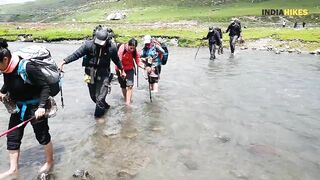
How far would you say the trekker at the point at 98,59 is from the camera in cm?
1084

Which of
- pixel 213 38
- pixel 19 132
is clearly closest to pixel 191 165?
pixel 19 132

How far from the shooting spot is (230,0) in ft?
464

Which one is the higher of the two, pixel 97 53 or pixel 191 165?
pixel 97 53

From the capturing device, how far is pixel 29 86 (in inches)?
293

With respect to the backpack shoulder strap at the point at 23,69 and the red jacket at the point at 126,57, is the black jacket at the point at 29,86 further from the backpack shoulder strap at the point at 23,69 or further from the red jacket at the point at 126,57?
the red jacket at the point at 126,57

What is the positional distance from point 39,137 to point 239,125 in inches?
235

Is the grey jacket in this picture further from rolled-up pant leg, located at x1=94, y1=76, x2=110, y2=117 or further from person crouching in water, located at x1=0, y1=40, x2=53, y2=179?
person crouching in water, located at x1=0, y1=40, x2=53, y2=179

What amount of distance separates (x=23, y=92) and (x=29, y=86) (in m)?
0.18

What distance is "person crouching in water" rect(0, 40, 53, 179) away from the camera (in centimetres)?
704

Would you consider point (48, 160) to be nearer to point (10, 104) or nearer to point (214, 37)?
point (10, 104)

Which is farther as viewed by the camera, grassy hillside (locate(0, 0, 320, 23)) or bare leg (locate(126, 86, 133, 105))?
grassy hillside (locate(0, 0, 320, 23))

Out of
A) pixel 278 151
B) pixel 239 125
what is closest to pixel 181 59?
pixel 239 125

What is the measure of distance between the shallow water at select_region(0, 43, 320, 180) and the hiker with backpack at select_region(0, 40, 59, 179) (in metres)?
0.93

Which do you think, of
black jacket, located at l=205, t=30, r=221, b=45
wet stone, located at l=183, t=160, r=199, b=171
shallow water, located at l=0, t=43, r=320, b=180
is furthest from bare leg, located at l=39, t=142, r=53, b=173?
black jacket, located at l=205, t=30, r=221, b=45
